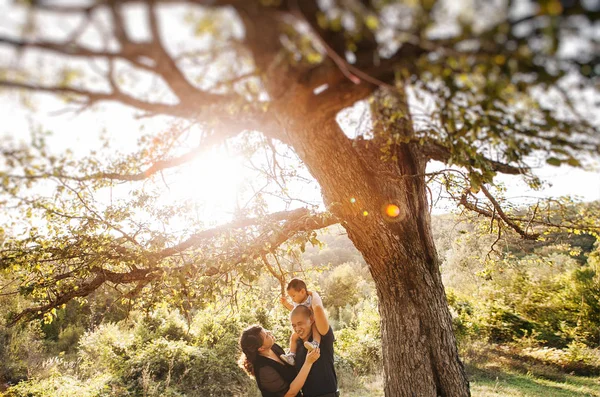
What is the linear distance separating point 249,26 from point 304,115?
904 mm

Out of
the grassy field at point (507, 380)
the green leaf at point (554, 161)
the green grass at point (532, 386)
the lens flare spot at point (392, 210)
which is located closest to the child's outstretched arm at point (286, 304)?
the lens flare spot at point (392, 210)

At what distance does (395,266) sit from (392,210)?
2.22ft

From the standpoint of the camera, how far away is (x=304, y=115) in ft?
8.59

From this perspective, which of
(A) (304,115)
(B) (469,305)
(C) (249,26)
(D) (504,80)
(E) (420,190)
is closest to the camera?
(D) (504,80)

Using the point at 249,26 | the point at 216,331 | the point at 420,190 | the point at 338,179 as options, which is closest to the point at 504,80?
the point at 249,26

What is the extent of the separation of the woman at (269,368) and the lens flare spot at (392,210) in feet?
5.85

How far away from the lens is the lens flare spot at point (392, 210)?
402 cm

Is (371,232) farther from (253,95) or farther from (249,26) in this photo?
(249,26)

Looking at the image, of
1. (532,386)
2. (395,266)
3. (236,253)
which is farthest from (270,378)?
(532,386)

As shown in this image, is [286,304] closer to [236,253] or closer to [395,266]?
[236,253]

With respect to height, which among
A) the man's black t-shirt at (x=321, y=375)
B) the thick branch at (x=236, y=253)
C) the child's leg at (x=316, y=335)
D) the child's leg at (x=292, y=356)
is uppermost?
the thick branch at (x=236, y=253)

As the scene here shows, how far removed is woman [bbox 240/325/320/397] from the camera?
3.71 m

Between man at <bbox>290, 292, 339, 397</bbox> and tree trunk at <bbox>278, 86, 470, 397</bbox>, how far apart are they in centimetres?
75

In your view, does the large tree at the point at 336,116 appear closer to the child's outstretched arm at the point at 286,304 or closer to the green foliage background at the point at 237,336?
the child's outstretched arm at the point at 286,304
